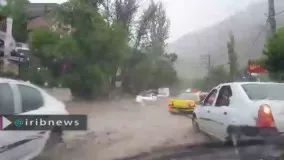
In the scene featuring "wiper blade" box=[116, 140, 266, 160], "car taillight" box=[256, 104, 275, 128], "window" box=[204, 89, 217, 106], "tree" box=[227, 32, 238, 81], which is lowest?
"wiper blade" box=[116, 140, 266, 160]

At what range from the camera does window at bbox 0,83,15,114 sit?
20.1ft

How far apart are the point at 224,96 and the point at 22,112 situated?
12.9 feet

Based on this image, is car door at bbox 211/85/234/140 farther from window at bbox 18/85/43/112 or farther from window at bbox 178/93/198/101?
window at bbox 178/93/198/101

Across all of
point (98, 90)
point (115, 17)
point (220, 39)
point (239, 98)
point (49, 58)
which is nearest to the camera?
point (239, 98)

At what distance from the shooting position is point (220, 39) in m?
41.8

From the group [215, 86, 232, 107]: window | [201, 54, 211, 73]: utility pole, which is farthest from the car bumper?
[201, 54, 211, 73]: utility pole

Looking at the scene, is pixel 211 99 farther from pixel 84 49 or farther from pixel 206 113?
pixel 84 49

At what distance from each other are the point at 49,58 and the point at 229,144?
39.6 ft

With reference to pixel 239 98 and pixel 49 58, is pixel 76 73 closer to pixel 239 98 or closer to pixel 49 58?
pixel 49 58

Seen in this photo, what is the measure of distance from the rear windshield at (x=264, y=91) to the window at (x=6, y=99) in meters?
3.79

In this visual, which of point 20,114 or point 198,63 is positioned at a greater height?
point 198,63

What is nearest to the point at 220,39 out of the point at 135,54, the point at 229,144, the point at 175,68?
the point at 175,68

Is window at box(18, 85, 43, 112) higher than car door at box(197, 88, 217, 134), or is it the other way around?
window at box(18, 85, 43, 112)

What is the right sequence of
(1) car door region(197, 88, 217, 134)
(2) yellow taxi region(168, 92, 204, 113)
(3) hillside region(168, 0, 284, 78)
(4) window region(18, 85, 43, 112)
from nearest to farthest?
(4) window region(18, 85, 43, 112), (1) car door region(197, 88, 217, 134), (2) yellow taxi region(168, 92, 204, 113), (3) hillside region(168, 0, 284, 78)
